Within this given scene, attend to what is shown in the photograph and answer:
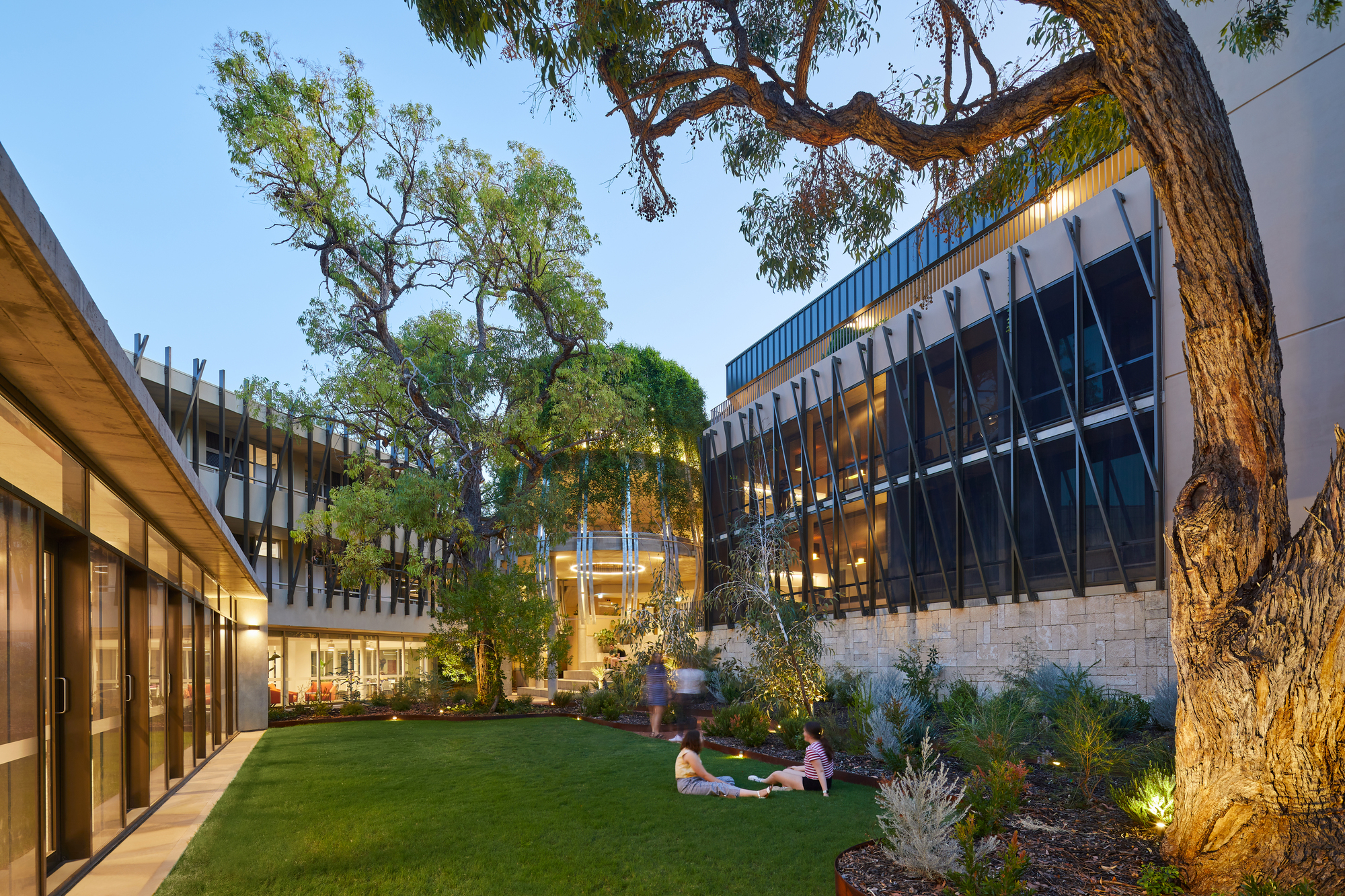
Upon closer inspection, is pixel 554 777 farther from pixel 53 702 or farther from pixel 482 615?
pixel 482 615

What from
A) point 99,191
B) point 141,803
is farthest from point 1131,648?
point 99,191

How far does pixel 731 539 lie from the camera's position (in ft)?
92.5

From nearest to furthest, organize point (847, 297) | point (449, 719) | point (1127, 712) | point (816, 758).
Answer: point (816, 758) → point (1127, 712) → point (449, 719) → point (847, 297)

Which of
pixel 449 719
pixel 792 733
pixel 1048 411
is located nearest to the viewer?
pixel 792 733

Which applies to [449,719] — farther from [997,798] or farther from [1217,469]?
[1217,469]

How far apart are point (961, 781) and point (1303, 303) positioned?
7.71 metres

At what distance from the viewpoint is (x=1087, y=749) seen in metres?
7.73

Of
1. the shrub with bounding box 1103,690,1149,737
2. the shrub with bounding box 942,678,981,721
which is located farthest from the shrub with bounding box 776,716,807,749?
the shrub with bounding box 1103,690,1149,737

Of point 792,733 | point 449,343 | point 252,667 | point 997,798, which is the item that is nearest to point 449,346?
point 449,343

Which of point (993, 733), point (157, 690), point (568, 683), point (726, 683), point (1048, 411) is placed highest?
point (1048, 411)

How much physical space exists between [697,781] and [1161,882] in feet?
17.4

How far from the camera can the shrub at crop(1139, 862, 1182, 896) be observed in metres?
5.38

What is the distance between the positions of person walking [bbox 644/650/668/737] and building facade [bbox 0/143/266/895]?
871cm

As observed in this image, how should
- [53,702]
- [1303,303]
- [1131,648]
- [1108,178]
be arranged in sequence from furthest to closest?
1. [1108,178]
2. [1131,648]
3. [1303,303]
4. [53,702]
